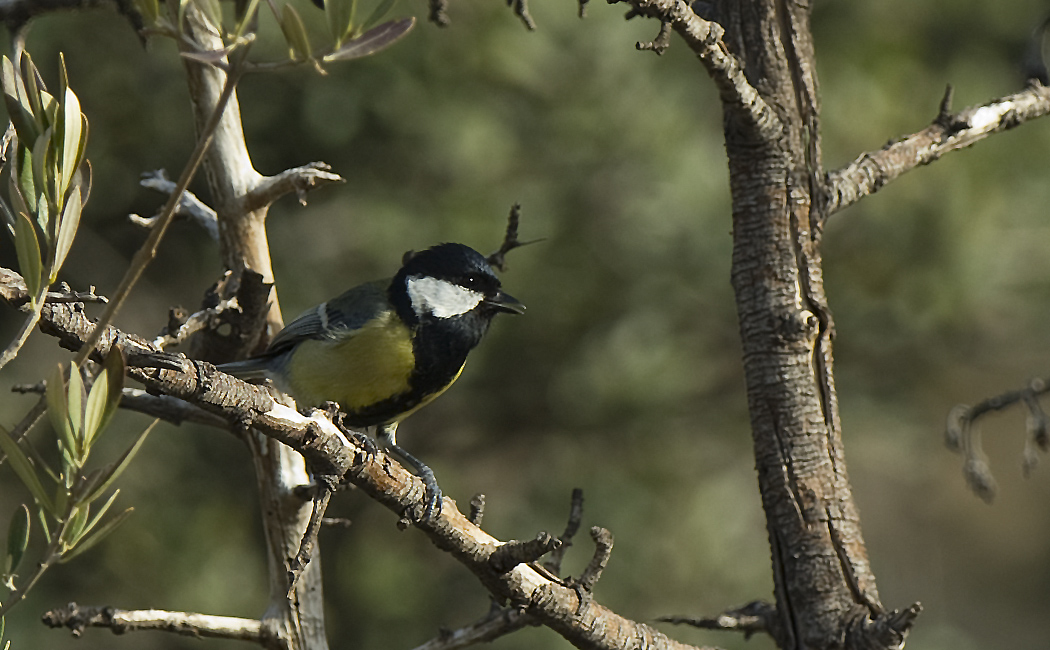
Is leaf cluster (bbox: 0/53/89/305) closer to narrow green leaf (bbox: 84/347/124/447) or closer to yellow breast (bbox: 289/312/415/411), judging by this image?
narrow green leaf (bbox: 84/347/124/447)

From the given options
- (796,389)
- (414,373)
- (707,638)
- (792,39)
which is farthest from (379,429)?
(707,638)

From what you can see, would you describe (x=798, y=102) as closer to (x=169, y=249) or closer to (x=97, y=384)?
(x=97, y=384)

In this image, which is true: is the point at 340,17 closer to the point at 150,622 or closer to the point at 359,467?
the point at 359,467

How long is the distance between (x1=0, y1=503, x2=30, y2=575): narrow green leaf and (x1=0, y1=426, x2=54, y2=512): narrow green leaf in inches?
5.0

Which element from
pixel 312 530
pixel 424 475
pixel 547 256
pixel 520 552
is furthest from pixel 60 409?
pixel 547 256

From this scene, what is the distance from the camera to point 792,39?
6.18ft

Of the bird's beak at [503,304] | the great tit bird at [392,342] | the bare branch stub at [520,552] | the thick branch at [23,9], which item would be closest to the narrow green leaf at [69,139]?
the bare branch stub at [520,552]

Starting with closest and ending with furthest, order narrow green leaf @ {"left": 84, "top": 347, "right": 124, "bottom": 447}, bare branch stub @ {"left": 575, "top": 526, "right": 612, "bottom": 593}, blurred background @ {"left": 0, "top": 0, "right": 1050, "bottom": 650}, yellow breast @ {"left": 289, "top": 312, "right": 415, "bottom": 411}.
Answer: narrow green leaf @ {"left": 84, "top": 347, "right": 124, "bottom": 447}
bare branch stub @ {"left": 575, "top": 526, "right": 612, "bottom": 593}
yellow breast @ {"left": 289, "top": 312, "right": 415, "bottom": 411}
blurred background @ {"left": 0, "top": 0, "right": 1050, "bottom": 650}

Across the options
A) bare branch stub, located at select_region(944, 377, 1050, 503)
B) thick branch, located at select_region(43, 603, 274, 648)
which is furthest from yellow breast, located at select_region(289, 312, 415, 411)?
bare branch stub, located at select_region(944, 377, 1050, 503)

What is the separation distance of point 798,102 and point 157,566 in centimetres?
281

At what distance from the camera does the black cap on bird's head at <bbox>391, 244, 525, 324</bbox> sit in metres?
2.57

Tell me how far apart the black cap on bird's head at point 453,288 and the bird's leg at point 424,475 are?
1.10 ft

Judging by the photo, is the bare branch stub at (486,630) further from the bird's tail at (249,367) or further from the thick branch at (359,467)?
the bird's tail at (249,367)

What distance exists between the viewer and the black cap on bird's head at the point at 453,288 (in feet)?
8.43
